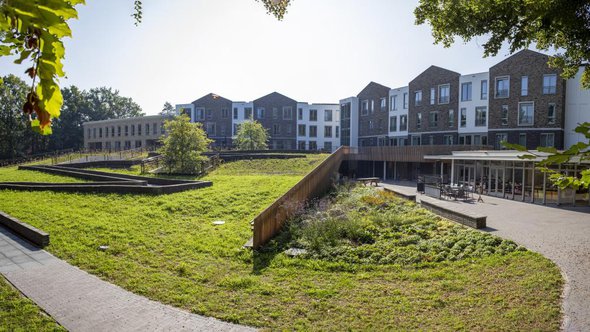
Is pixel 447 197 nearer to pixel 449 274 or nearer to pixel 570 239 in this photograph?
pixel 570 239

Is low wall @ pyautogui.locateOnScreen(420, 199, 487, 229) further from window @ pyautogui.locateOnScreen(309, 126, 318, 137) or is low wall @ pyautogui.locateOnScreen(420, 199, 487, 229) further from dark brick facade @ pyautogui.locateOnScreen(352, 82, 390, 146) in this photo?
window @ pyautogui.locateOnScreen(309, 126, 318, 137)

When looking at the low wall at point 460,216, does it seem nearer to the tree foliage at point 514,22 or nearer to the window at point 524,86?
the tree foliage at point 514,22

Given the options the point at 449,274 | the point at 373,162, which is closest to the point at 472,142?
the point at 373,162

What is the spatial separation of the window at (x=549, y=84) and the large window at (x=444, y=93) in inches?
390

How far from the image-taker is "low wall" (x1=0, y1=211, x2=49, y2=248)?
1102 cm

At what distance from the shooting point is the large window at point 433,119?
45.3 meters

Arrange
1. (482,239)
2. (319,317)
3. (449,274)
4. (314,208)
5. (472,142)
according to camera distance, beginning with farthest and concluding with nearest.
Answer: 1. (472,142)
2. (314,208)
3. (482,239)
4. (449,274)
5. (319,317)

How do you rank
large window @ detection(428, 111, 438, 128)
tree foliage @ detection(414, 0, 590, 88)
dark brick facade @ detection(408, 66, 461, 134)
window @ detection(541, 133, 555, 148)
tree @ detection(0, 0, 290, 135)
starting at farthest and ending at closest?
large window @ detection(428, 111, 438, 128)
dark brick facade @ detection(408, 66, 461, 134)
window @ detection(541, 133, 555, 148)
tree foliage @ detection(414, 0, 590, 88)
tree @ detection(0, 0, 290, 135)

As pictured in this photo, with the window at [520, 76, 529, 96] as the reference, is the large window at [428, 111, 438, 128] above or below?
below

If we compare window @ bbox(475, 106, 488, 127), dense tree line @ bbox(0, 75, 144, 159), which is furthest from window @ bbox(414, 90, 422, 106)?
dense tree line @ bbox(0, 75, 144, 159)

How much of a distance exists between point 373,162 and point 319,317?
3781cm

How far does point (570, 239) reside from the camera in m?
12.4

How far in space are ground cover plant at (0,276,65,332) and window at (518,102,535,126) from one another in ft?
135

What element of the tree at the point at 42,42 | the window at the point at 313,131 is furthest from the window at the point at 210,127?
the tree at the point at 42,42
